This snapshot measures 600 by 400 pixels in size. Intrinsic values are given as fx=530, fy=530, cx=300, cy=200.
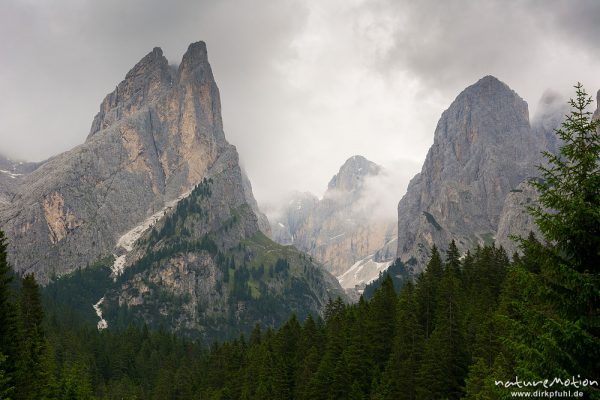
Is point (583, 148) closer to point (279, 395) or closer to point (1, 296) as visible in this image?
point (1, 296)

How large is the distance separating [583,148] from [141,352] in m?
143

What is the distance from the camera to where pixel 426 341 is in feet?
214

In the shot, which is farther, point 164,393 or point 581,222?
point 164,393

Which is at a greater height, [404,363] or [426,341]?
[426,341]

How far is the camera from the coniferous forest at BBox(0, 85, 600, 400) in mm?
18719

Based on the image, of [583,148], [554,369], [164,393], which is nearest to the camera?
[554,369]

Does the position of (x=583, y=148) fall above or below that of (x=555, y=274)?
above

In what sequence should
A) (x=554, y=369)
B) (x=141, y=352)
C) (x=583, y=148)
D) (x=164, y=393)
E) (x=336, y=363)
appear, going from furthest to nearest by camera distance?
(x=141, y=352)
(x=164, y=393)
(x=336, y=363)
(x=583, y=148)
(x=554, y=369)

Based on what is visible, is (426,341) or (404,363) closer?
(404,363)

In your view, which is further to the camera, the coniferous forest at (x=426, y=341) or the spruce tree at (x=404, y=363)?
the spruce tree at (x=404, y=363)

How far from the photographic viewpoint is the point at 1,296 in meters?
48.0

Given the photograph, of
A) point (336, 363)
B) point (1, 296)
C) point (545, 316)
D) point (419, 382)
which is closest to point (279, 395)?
point (336, 363)

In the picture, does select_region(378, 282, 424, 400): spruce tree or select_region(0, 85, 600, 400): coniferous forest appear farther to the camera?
select_region(378, 282, 424, 400): spruce tree

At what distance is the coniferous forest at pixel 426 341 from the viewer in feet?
61.4
